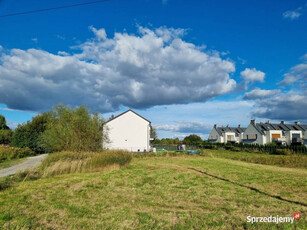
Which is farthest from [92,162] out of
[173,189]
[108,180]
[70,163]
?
[173,189]

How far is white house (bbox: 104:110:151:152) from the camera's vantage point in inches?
1692

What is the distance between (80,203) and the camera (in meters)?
7.14

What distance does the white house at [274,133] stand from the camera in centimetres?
5912

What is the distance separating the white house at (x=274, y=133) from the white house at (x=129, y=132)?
3667 cm

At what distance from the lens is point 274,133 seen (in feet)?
195

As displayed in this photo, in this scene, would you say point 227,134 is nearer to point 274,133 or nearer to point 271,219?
point 274,133

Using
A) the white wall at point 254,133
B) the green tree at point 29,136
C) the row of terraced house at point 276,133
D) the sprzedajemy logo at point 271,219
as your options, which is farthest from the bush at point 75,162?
the row of terraced house at point 276,133

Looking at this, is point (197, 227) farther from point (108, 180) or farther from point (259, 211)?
point (108, 180)

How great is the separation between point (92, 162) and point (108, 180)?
411cm

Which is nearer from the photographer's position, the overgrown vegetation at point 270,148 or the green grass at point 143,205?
the green grass at point 143,205

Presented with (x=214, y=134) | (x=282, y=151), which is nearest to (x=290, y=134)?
(x=214, y=134)

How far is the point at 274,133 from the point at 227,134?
17926mm

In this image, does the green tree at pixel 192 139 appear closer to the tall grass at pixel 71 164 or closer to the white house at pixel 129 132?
the white house at pixel 129 132

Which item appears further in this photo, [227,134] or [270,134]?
[227,134]
